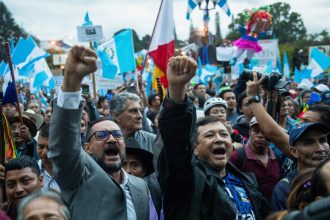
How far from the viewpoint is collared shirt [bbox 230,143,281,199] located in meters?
3.84

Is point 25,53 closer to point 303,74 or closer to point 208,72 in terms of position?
point 208,72

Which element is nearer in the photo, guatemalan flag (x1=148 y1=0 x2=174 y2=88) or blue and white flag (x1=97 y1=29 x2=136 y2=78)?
guatemalan flag (x1=148 y1=0 x2=174 y2=88)

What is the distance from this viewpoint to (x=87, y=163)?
112 inches

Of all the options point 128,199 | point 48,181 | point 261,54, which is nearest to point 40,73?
point 48,181

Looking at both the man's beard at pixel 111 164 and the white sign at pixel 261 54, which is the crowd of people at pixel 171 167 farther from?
the white sign at pixel 261 54

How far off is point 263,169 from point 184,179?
1353mm

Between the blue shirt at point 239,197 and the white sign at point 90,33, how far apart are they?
5317 mm

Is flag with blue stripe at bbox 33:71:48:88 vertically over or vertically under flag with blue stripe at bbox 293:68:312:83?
over

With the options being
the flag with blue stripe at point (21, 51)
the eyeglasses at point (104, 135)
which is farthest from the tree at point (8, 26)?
the eyeglasses at point (104, 135)

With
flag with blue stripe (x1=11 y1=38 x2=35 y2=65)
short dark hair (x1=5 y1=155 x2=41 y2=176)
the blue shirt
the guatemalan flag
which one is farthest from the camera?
flag with blue stripe (x1=11 y1=38 x2=35 y2=65)

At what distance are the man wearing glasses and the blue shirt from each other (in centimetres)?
52

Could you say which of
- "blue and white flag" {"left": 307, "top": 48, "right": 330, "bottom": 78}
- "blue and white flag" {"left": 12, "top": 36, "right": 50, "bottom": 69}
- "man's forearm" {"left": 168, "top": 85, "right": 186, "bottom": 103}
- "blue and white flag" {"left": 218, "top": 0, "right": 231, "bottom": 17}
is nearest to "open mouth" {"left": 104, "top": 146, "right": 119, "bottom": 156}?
"man's forearm" {"left": 168, "top": 85, "right": 186, "bottom": 103}

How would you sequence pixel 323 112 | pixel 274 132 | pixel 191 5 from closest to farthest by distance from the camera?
pixel 274 132
pixel 323 112
pixel 191 5

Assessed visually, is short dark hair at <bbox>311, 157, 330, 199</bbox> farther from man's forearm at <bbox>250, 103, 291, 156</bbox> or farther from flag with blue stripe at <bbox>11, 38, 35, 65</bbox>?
flag with blue stripe at <bbox>11, 38, 35, 65</bbox>
